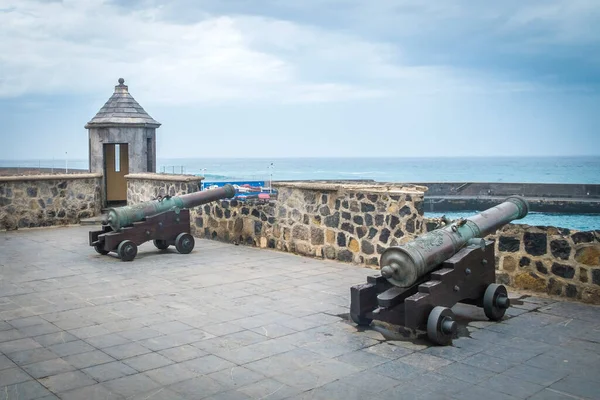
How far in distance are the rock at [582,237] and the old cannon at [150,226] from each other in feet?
19.0

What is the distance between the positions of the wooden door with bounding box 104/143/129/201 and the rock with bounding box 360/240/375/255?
975cm

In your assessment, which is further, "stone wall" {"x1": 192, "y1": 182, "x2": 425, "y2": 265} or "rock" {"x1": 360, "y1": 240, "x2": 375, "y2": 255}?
"rock" {"x1": 360, "y1": 240, "x2": 375, "y2": 255}

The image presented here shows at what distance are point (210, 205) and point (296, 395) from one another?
8.00 m

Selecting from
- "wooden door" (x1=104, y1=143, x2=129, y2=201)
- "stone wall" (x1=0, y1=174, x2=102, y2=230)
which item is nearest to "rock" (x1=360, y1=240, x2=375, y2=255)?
"stone wall" (x1=0, y1=174, x2=102, y2=230)

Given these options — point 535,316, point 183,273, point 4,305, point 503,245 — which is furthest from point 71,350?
point 503,245

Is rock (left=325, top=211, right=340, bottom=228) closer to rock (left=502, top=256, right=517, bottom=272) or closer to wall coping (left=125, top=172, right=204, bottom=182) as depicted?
rock (left=502, top=256, right=517, bottom=272)

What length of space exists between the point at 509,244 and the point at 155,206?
18.4ft

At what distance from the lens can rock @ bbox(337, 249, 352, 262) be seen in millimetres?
9320

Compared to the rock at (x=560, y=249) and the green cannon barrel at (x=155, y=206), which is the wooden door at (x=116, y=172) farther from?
the rock at (x=560, y=249)

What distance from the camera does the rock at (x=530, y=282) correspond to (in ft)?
23.2

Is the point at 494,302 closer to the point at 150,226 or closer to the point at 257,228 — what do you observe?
the point at 257,228

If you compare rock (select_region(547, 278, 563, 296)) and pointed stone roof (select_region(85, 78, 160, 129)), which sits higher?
pointed stone roof (select_region(85, 78, 160, 129))

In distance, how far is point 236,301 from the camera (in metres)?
6.83

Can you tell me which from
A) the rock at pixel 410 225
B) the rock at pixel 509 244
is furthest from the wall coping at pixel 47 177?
the rock at pixel 509 244
